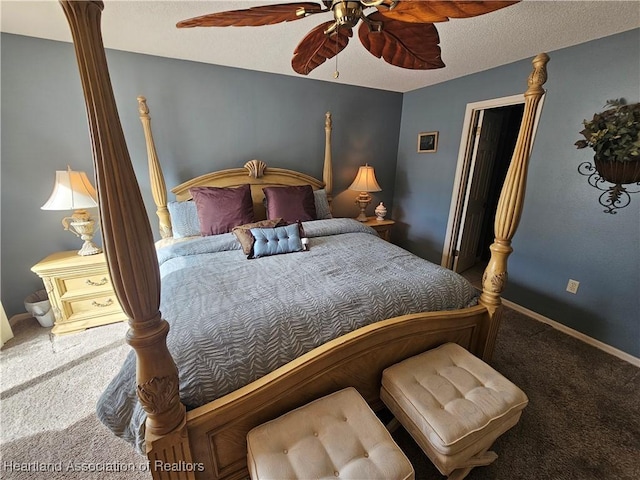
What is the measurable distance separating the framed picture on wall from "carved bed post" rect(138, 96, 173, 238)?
118 inches

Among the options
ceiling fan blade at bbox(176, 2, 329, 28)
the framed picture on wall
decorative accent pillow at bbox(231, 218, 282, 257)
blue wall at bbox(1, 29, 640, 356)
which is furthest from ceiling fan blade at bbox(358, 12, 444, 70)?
the framed picture on wall

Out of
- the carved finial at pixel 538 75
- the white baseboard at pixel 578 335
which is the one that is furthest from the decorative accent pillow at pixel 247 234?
the white baseboard at pixel 578 335

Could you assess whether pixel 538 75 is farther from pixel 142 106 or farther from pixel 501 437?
pixel 142 106

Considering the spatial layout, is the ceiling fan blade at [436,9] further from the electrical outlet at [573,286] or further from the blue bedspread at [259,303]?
the electrical outlet at [573,286]

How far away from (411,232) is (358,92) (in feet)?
6.42

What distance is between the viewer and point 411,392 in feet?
3.82

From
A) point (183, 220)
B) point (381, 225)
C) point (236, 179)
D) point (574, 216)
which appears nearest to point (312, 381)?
point (183, 220)

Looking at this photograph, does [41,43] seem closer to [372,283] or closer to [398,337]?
[372,283]

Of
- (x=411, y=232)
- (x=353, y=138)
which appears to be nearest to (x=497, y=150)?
(x=411, y=232)

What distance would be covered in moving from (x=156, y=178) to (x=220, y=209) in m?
0.64

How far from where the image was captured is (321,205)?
294cm

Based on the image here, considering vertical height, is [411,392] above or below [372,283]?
below

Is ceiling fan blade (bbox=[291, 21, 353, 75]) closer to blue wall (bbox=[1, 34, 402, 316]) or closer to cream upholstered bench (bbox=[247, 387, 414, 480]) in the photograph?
blue wall (bbox=[1, 34, 402, 316])

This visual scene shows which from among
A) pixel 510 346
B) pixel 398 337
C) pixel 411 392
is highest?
pixel 398 337
